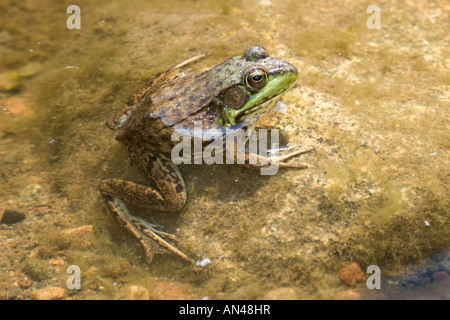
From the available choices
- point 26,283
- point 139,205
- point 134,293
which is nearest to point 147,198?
point 139,205

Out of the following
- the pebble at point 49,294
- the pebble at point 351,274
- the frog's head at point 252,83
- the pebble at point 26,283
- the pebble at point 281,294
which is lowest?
the pebble at point 49,294

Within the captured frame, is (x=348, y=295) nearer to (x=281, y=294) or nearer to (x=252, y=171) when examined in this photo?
(x=281, y=294)

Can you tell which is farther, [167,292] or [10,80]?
[10,80]

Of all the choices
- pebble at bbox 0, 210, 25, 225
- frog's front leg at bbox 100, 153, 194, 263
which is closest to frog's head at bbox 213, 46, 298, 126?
frog's front leg at bbox 100, 153, 194, 263

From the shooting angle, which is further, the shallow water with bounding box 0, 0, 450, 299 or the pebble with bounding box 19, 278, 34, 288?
the pebble with bounding box 19, 278, 34, 288

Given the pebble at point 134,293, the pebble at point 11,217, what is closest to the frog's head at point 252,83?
the pebble at point 134,293

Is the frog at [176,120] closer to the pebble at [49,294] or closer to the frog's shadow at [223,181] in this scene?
the frog's shadow at [223,181]

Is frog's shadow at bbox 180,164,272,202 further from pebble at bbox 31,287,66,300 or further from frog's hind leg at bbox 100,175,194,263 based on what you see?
pebble at bbox 31,287,66,300

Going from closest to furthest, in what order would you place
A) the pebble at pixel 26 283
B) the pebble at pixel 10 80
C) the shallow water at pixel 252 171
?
the shallow water at pixel 252 171 → the pebble at pixel 26 283 → the pebble at pixel 10 80
